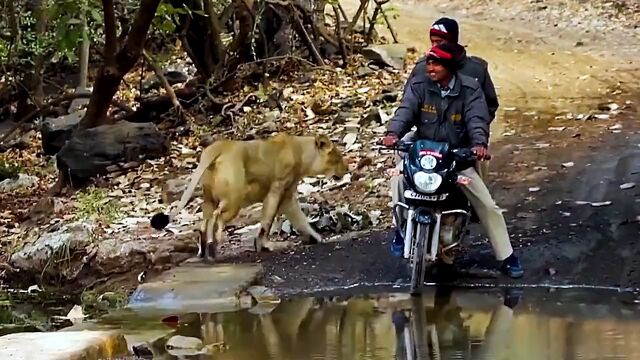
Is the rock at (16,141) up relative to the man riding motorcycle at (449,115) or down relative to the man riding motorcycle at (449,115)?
down

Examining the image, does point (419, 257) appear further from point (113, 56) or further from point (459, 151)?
point (113, 56)

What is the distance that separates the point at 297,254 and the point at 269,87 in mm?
8044

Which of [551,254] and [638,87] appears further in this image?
[638,87]

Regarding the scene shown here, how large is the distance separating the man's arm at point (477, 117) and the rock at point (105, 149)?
7577 millimetres

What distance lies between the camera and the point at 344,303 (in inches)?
303

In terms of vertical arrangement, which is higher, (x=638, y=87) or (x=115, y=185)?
(x=638, y=87)

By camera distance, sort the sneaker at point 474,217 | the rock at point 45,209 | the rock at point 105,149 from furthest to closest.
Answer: the rock at point 105,149 < the rock at point 45,209 < the sneaker at point 474,217

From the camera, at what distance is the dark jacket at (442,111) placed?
7.69 metres

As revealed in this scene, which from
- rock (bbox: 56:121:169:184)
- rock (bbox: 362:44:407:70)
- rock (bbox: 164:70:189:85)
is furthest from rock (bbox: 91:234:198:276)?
rock (bbox: 164:70:189:85)

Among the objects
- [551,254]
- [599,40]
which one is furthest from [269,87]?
[551,254]

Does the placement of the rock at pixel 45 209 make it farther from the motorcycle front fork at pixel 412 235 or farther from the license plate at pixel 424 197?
the license plate at pixel 424 197

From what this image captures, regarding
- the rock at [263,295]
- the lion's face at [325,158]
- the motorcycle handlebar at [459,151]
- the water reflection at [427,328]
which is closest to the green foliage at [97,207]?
the lion's face at [325,158]

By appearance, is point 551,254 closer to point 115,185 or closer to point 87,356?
point 87,356

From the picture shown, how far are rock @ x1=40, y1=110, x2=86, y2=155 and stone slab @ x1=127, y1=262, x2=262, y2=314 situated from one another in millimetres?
8549
